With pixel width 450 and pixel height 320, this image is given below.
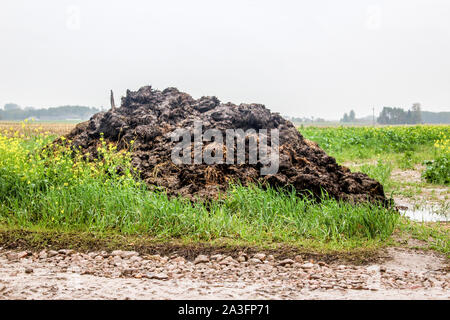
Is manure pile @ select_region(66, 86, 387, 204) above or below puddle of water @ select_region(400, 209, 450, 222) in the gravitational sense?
above

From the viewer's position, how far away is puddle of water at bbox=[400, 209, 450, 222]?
7.66 m

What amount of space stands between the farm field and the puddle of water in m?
0.20

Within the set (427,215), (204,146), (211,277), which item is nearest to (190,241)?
(211,277)

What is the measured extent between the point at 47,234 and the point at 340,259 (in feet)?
13.0

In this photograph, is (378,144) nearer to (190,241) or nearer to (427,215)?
(427,215)

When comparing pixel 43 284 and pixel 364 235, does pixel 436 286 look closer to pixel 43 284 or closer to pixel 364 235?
pixel 364 235

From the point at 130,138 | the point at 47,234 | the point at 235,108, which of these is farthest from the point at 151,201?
the point at 235,108

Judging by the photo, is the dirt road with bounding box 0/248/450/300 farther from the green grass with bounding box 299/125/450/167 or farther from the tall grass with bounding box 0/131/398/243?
the green grass with bounding box 299/125/450/167

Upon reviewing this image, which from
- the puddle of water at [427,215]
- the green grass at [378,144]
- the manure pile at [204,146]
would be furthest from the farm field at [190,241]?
the green grass at [378,144]

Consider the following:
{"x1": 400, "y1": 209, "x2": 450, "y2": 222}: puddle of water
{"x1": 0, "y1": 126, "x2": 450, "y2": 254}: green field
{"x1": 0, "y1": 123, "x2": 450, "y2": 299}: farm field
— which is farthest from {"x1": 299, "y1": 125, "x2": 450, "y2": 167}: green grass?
{"x1": 0, "y1": 126, "x2": 450, "y2": 254}: green field

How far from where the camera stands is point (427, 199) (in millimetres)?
9320

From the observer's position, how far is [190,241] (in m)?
5.80

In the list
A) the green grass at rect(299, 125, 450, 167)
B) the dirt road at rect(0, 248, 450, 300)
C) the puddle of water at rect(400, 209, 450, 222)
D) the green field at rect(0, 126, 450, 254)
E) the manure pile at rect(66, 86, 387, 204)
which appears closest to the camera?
the dirt road at rect(0, 248, 450, 300)

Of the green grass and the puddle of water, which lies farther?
the green grass
